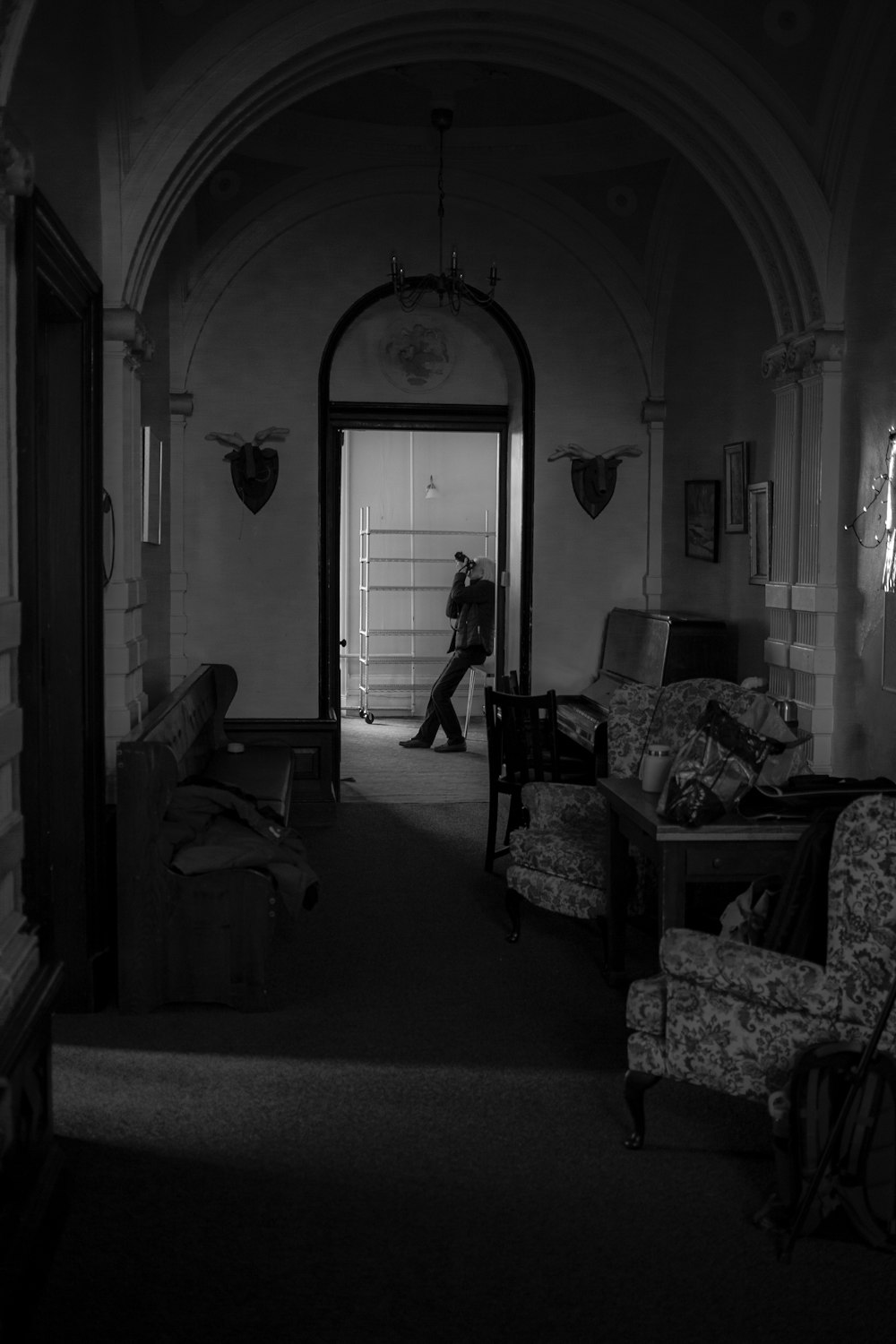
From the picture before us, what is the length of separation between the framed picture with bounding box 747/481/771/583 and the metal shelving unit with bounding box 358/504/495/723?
5.66 metres

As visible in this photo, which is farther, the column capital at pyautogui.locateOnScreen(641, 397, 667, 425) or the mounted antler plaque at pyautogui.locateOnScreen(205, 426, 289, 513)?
the column capital at pyautogui.locateOnScreen(641, 397, 667, 425)

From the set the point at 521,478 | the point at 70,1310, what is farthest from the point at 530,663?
the point at 70,1310

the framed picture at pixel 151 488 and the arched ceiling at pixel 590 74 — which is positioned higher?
the arched ceiling at pixel 590 74

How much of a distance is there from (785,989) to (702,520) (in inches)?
219

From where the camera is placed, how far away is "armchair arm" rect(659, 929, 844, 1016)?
3373 mm

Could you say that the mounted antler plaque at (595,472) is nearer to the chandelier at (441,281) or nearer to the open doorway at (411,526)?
the chandelier at (441,281)

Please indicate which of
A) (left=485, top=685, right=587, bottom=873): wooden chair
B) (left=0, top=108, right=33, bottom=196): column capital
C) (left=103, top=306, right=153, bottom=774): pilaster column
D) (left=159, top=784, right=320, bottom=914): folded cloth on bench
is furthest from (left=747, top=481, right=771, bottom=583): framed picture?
(left=0, top=108, right=33, bottom=196): column capital

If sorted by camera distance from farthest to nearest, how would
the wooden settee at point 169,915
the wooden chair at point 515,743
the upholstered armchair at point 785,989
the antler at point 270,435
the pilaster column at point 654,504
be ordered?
the pilaster column at point 654,504, the antler at point 270,435, the wooden chair at point 515,743, the wooden settee at point 169,915, the upholstered armchair at point 785,989

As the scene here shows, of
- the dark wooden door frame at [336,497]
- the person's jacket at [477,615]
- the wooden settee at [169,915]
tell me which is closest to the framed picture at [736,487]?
the dark wooden door frame at [336,497]

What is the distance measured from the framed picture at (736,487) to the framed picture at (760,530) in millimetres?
156

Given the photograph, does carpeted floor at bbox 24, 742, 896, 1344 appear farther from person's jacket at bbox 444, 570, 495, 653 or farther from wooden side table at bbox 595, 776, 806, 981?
person's jacket at bbox 444, 570, 495, 653

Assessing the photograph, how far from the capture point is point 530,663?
946cm

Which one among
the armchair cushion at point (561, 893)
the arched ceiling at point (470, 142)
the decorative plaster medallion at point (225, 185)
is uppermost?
the arched ceiling at point (470, 142)

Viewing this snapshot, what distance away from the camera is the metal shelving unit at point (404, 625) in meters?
13.1
